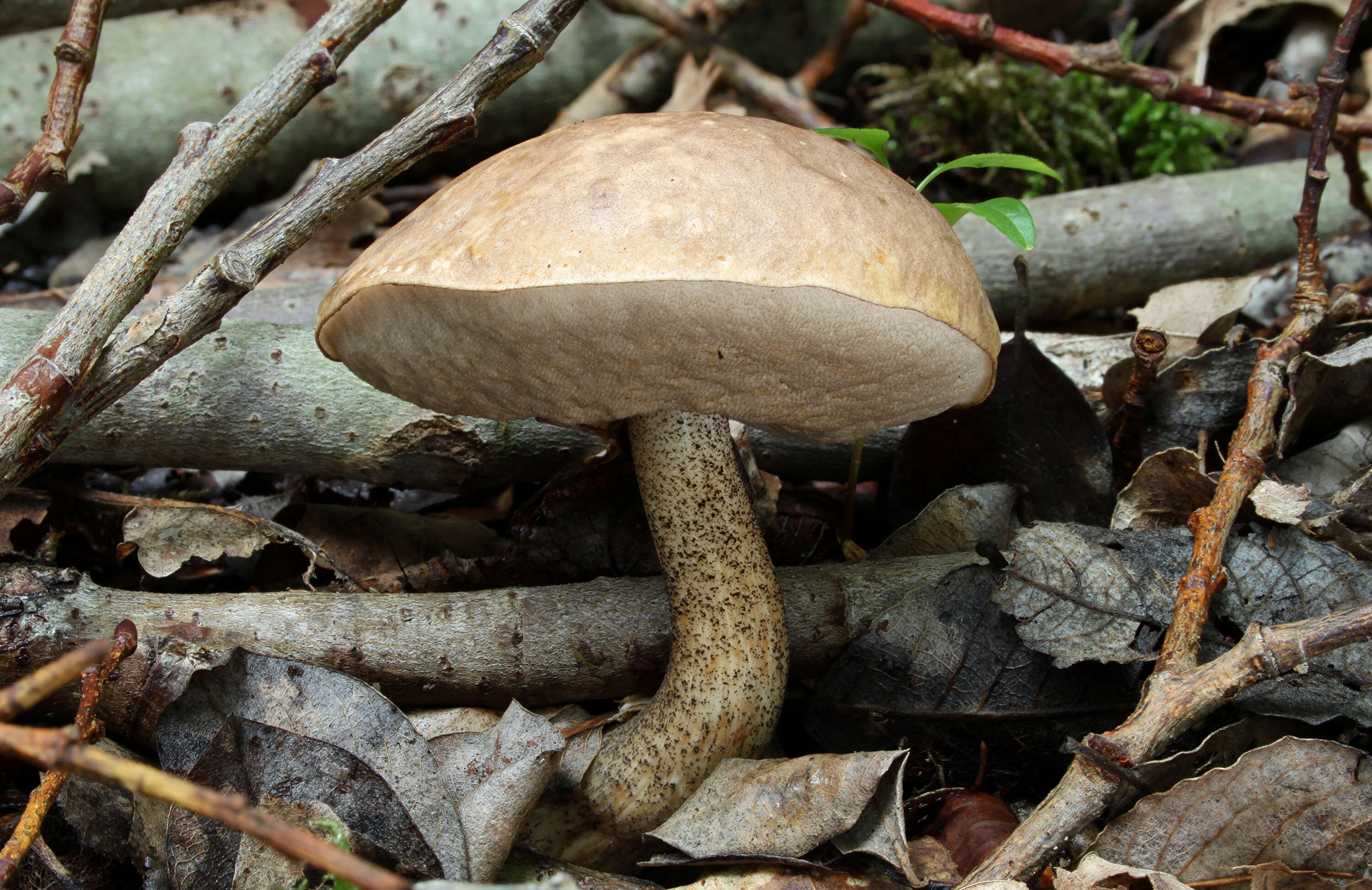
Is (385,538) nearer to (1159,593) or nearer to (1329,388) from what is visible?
(1159,593)

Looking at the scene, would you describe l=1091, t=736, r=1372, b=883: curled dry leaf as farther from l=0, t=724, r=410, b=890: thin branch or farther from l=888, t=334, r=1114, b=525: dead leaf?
l=0, t=724, r=410, b=890: thin branch

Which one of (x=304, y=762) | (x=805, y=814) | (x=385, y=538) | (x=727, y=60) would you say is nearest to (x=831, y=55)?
(x=727, y=60)

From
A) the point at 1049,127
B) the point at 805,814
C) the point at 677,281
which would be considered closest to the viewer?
the point at 677,281

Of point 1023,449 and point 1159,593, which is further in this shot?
point 1023,449

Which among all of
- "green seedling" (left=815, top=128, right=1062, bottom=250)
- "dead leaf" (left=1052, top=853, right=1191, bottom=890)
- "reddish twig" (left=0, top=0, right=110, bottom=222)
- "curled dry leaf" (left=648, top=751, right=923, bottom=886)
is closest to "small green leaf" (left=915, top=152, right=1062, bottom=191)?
"green seedling" (left=815, top=128, right=1062, bottom=250)

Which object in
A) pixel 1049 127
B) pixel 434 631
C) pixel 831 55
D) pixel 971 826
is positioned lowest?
pixel 971 826

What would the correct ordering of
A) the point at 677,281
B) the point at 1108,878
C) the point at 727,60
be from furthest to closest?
the point at 727,60
the point at 1108,878
the point at 677,281

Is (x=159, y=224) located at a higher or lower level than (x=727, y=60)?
lower

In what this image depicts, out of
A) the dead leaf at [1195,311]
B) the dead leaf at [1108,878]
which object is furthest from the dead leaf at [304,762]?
the dead leaf at [1195,311]
